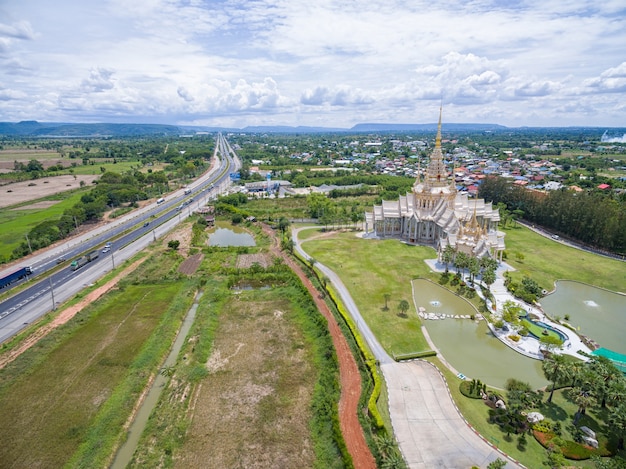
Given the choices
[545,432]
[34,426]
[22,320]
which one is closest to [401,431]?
[545,432]

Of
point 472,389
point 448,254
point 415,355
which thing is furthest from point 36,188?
point 472,389

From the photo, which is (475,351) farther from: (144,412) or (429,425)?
(144,412)

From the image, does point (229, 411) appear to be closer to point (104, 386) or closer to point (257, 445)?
point (257, 445)

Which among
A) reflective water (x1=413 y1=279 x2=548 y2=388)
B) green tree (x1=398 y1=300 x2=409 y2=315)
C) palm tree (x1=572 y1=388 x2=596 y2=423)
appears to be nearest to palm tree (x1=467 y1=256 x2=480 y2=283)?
reflective water (x1=413 y1=279 x2=548 y2=388)

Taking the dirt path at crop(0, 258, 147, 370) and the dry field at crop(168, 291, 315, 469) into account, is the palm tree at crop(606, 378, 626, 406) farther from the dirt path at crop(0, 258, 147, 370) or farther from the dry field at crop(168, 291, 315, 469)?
the dirt path at crop(0, 258, 147, 370)

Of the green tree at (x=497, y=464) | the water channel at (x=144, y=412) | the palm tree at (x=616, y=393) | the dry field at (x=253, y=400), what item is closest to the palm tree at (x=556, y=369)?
the palm tree at (x=616, y=393)

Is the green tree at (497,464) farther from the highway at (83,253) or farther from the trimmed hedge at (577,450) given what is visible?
the highway at (83,253)
